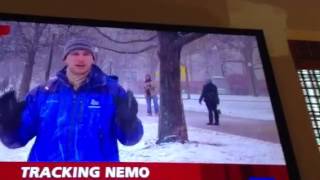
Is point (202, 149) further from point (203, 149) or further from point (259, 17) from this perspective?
point (259, 17)

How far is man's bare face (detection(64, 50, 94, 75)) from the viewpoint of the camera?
1525 mm

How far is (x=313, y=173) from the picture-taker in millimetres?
1570

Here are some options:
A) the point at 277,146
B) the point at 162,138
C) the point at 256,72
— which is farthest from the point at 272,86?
the point at 162,138

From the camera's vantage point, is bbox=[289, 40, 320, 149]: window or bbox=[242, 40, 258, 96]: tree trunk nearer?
bbox=[242, 40, 258, 96]: tree trunk

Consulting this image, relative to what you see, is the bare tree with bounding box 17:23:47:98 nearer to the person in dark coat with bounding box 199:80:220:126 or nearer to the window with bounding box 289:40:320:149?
the person in dark coat with bounding box 199:80:220:126

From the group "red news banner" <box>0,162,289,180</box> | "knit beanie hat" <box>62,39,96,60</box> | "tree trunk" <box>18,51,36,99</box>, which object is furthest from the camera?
"knit beanie hat" <box>62,39,96,60</box>

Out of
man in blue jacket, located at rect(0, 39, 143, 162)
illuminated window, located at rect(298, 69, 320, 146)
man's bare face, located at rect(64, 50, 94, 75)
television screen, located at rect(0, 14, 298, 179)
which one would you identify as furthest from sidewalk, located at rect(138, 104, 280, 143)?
illuminated window, located at rect(298, 69, 320, 146)

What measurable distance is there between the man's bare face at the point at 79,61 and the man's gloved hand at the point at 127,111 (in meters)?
0.18


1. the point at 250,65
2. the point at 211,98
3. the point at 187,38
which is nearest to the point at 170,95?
the point at 211,98

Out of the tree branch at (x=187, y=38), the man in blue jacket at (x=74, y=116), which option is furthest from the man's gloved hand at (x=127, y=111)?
the tree branch at (x=187, y=38)

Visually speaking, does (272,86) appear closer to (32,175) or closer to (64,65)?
(64,65)

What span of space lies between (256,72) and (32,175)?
97 cm

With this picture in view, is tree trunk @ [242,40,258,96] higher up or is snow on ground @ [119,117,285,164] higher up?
tree trunk @ [242,40,258,96]

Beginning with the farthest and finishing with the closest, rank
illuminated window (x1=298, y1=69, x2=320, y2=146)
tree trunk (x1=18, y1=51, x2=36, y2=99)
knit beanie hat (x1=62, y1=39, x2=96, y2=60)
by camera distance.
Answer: illuminated window (x1=298, y1=69, x2=320, y2=146) → knit beanie hat (x1=62, y1=39, x2=96, y2=60) → tree trunk (x1=18, y1=51, x2=36, y2=99)
